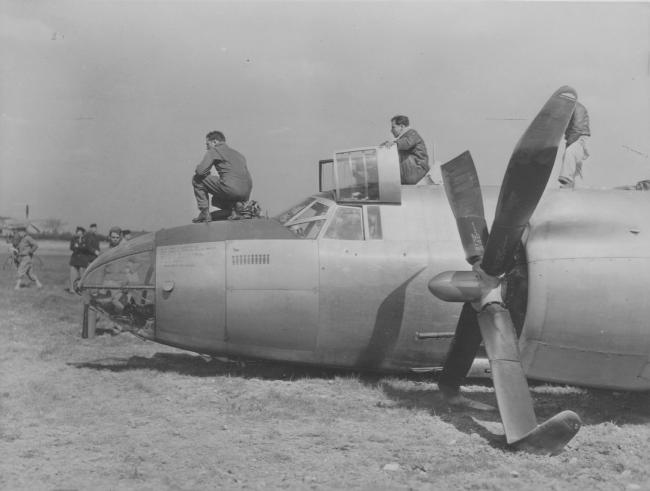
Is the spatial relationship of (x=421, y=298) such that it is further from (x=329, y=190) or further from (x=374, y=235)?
(x=329, y=190)

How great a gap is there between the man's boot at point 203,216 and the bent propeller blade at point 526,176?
4574 mm

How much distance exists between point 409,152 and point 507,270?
342cm

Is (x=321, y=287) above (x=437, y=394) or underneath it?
above

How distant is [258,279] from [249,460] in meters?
3.14

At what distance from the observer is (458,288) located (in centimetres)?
767

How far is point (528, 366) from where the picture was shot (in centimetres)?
777

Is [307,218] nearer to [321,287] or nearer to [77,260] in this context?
[321,287]

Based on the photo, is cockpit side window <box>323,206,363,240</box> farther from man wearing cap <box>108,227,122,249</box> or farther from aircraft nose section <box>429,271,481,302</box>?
man wearing cap <box>108,227,122,249</box>

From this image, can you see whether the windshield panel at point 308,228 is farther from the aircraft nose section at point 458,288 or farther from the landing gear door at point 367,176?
the aircraft nose section at point 458,288

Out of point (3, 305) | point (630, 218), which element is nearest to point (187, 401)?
point (630, 218)

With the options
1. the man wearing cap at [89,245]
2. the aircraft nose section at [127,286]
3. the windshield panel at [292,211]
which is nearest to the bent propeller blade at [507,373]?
the windshield panel at [292,211]

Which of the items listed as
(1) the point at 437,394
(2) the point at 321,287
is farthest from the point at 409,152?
(1) the point at 437,394

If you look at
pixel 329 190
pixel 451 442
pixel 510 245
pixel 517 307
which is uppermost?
pixel 329 190

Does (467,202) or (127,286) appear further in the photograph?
(127,286)
